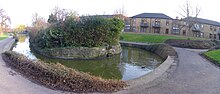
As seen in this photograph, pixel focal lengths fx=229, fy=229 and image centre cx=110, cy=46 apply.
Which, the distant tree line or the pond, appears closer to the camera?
the pond

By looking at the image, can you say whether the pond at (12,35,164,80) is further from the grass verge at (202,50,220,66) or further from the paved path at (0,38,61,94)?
the paved path at (0,38,61,94)

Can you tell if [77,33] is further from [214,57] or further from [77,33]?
[214,57]

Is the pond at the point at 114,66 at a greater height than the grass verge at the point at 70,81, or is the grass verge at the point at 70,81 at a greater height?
the grass verge at the point at 70,81

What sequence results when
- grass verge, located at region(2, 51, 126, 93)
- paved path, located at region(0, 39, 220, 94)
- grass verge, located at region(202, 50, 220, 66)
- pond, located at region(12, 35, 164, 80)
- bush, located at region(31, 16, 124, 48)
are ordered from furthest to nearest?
1. bush, located at region(31, 16, 124, 48)
2. grass verge, located at region(202, 50, 220, 66)
3. pond, located at region(12, 35, 164, 80)
4. grass verge, located at region(2, 51, 126, 93)
5. paved path, located at region(0, 39, 220, 94)

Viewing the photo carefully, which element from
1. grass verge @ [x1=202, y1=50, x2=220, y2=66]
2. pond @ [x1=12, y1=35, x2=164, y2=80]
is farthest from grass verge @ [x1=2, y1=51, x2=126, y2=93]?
grass verge @ [x1=202, y1=50, x2=220, y2=66]

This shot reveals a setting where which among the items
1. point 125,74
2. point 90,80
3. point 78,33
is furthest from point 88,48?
point 90,80

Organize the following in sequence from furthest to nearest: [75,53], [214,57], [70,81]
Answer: [75,53], [214,57], [70,81]

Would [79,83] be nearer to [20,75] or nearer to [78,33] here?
[20,75]

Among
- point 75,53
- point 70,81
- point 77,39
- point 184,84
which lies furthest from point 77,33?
point 184,84

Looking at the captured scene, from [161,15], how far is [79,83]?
7109 cm

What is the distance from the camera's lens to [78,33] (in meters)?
24.4

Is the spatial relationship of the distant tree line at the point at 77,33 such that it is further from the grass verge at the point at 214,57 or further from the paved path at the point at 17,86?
the paved path at the point at 17,86

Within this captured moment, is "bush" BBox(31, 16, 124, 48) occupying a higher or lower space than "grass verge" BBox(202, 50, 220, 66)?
higher

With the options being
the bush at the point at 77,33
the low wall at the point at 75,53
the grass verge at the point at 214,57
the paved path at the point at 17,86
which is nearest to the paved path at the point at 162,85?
the paved path at the point at 17,86
